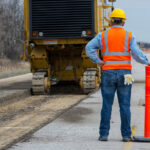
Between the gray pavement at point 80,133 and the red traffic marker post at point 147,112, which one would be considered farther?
the red traffic marker post at point 147,112

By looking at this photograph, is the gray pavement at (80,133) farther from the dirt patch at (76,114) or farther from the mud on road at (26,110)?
the mud on road at (26,110)

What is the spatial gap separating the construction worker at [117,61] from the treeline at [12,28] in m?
40.3

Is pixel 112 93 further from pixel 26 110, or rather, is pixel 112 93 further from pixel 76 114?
pixel 26 110

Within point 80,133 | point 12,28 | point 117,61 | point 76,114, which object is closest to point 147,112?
point 117,61

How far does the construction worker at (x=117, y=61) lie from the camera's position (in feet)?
28.4

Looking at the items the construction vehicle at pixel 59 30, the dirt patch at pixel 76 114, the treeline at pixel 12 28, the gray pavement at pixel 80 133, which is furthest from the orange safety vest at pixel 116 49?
the treeline at pixel 12 28

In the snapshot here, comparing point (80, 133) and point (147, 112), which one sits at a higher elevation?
point (147, 112)

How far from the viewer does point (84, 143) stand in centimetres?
862

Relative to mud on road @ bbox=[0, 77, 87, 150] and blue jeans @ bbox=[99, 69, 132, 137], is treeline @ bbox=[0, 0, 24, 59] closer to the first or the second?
mud on road @ bbox=[0, 77, 87, 150]

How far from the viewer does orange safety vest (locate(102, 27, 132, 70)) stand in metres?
8.67

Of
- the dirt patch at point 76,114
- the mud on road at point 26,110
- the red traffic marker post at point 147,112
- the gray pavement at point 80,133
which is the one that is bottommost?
the mud on road at point 26,110

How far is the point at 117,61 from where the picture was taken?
8664 mm

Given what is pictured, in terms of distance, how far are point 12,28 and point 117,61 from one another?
43093 mm

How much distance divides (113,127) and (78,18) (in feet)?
31.2
